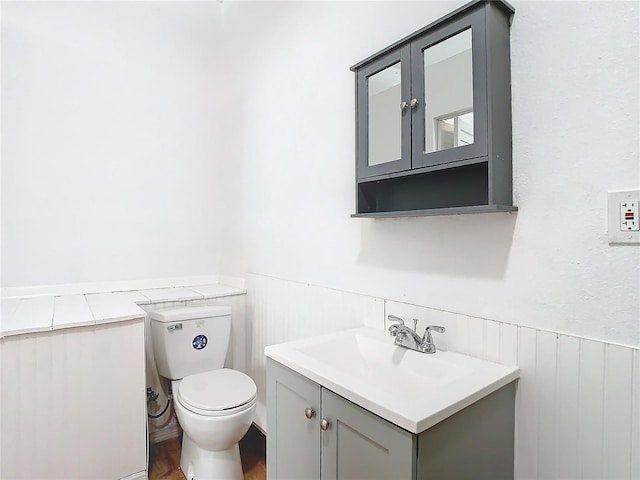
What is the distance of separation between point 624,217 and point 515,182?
0.93 feet

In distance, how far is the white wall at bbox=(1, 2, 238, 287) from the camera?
2.09 metres

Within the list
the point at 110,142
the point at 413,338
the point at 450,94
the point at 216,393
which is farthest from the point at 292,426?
the point at 110,142

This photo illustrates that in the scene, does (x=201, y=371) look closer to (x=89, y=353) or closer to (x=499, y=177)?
(x=89, y=353)

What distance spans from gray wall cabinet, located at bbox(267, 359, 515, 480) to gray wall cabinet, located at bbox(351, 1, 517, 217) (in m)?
0.57

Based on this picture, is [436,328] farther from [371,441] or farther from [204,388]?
[204,388]

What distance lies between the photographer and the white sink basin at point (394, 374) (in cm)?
90

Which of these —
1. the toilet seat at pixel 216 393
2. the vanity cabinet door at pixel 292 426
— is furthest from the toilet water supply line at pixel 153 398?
the vanity cabinet door at pixel 292 426

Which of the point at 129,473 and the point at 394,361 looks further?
the point at 129,473

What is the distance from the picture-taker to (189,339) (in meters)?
2.10

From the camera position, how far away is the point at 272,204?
7.32 feet

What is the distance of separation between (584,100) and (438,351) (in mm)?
832

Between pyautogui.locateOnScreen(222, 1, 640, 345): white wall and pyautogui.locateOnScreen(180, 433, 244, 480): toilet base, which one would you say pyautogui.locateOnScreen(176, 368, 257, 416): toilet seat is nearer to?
pyautogui.locateOnScreen(180, 433, 244, 480): toilet base

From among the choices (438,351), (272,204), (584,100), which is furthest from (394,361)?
(272,204)

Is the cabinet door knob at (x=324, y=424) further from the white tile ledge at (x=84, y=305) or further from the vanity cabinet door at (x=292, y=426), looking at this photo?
the white tile ledge at (x=84, y=305)
